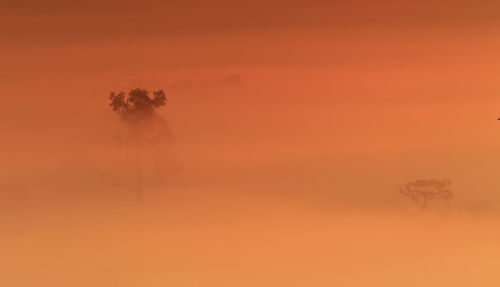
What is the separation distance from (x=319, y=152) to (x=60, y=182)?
66.9 inches

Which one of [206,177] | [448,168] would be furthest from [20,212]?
[448,168]

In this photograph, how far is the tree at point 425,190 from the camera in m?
4.70

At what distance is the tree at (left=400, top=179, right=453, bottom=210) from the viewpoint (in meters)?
4.70

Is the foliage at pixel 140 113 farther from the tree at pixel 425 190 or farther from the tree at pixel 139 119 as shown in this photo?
the tree at pixel 425 190

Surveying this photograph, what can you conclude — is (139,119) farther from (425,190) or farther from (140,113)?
(425,190)

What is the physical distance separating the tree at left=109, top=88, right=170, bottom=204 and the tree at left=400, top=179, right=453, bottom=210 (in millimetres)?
1617

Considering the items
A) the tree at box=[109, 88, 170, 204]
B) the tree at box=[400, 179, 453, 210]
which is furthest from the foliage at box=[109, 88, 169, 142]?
the tree at box=[400, 179, 453, 210]

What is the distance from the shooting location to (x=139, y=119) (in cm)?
479

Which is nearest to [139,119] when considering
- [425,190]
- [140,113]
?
[140,113]

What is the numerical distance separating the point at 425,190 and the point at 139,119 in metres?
1.91

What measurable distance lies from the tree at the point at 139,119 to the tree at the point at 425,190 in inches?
63.7

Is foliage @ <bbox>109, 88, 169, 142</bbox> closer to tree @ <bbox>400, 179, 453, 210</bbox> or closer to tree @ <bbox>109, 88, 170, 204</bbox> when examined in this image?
tree @ <bbox>109, 88, 170, 204</bbox>

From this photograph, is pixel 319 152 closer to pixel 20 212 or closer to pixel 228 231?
pixel 228 231

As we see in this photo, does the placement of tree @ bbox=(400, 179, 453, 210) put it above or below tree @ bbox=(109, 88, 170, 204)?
below
